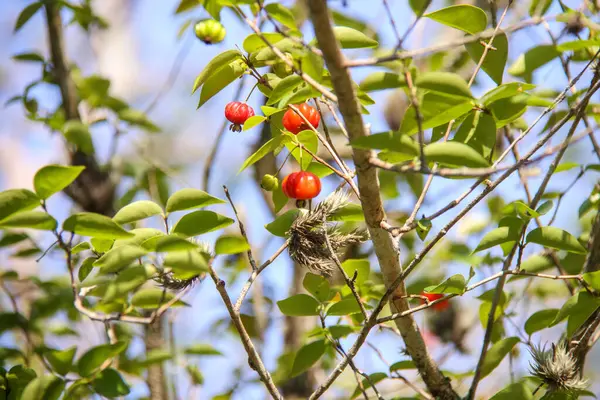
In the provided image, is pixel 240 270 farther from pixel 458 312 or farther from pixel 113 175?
pixel 458 312

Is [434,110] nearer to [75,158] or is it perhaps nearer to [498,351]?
[498,351]

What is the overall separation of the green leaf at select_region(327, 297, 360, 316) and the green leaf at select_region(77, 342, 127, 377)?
446 millimetres

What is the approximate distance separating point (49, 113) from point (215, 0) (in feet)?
4.98

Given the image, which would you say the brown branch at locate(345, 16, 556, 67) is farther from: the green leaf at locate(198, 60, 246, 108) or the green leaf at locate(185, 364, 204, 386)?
the green leaf at locate(185, 364, 204, 386)

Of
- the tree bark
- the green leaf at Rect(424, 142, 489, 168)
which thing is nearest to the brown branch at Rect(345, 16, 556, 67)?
the tree bark

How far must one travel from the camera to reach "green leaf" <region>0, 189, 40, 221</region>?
889 mm

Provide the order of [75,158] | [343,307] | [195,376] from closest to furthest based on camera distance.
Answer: [343,307], [195,376], [75,158]

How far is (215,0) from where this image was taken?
108 cm

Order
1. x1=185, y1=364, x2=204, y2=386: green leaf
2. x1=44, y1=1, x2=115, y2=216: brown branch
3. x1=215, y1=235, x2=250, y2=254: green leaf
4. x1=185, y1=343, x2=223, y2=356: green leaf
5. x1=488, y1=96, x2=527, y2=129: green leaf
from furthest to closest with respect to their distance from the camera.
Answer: x1=44, y1=1, x2=115, y2=216: brown branch
x1=185, y1=364, x2=204, y2=386: green leaf
x1=185, y1=343, x2=223, y2=356: green leaf
x1=488, y1=96, x2=527, y2=129: green leaf
x1=215, y1=235, x2=250, y2=254: green leaf

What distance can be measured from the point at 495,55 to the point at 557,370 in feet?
2.05

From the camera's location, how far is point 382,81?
2.95 ft

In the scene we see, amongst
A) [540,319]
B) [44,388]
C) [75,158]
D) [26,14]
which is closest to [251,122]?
[44,388]

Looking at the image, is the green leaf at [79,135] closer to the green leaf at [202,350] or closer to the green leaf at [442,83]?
the green leaf at [202,350]

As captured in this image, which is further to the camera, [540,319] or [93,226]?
[540,319]
